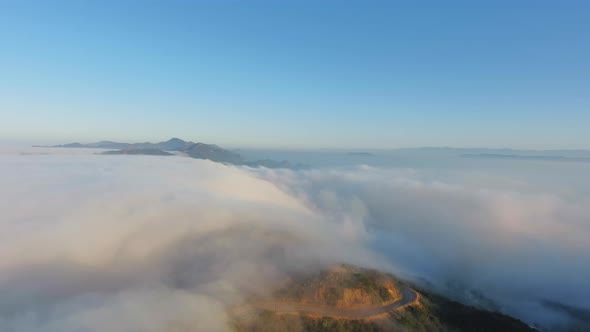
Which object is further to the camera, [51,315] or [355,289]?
[355,289]

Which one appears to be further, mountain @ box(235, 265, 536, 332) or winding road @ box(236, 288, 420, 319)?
winding road @ box(236, 288, 420, 319)

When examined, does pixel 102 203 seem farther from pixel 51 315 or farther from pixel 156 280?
pixel 51 315

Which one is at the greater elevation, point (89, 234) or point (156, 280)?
point (89, 234)

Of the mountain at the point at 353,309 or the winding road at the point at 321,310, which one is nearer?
the mountain at the point at 353,309

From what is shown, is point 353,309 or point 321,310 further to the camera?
point 353,309

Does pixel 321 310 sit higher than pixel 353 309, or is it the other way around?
pixel 321 310

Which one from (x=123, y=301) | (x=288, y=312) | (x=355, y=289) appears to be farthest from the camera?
(x=355, y=289)

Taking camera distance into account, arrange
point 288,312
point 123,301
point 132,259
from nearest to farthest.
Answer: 1. point 123,301
2. point 288,312
3. point 132,259

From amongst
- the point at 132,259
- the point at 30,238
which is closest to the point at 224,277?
the point at 132,259
